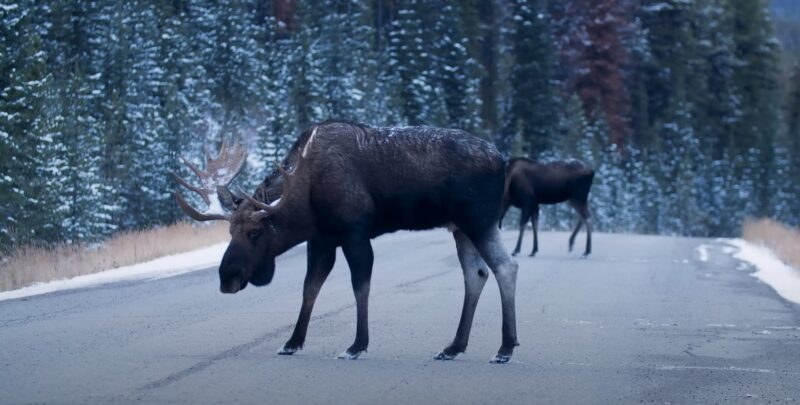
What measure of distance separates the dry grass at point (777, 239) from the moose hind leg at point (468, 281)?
449 inches

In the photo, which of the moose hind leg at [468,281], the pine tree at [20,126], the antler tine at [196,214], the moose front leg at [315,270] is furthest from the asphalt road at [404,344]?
the pine tree at [20,126]

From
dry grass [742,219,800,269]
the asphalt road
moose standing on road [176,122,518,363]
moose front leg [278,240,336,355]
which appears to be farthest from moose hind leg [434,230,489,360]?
dry grass [742,219,800,269]

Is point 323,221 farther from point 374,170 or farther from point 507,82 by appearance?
point 507,82

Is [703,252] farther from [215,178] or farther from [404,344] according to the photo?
[215,178]

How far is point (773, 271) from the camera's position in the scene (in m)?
21.5

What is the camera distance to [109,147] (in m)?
36.2

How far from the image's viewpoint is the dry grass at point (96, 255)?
57.4 feet

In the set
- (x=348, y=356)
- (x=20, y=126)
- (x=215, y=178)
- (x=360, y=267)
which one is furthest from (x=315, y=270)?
(x=20, y=126)

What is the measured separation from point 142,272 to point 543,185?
9160mm

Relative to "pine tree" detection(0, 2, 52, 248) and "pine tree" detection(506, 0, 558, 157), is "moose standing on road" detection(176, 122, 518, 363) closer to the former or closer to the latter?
"pine tree" detection(0, 2, 52, 248)

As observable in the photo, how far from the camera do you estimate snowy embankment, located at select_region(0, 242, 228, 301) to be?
16141 millimetres

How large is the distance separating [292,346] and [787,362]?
3.99m

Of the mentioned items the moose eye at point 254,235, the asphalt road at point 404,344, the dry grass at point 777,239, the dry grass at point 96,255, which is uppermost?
the moose eye at point 254,235

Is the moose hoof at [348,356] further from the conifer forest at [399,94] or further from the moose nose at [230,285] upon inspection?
the conifer forest at [399,94]
